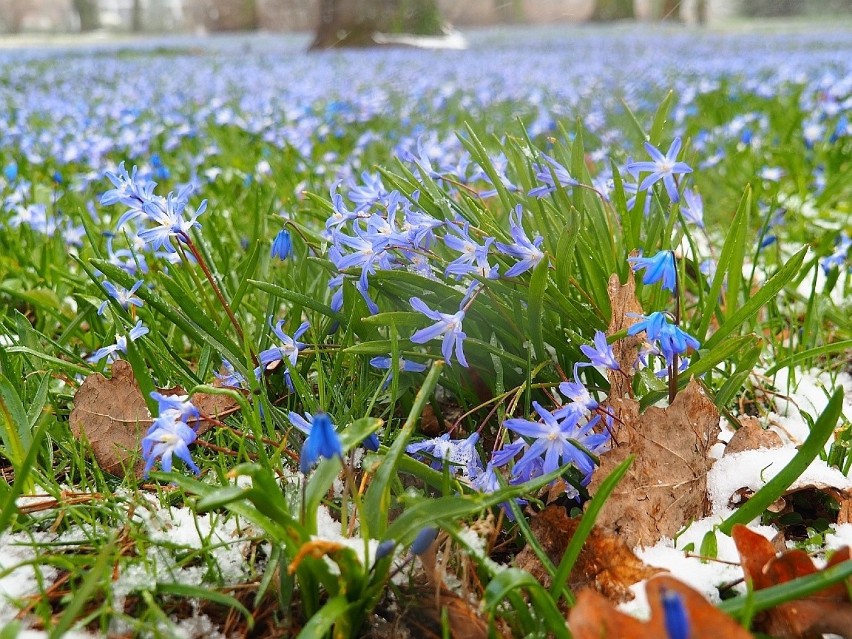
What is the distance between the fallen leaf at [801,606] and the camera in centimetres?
94

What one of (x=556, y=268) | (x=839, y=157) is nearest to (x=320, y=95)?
(x=839, y=157)

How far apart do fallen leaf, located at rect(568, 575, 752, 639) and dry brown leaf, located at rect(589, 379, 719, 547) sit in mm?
319

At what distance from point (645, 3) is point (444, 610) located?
130 ft

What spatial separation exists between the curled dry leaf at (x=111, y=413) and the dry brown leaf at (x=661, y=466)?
28.2 inches

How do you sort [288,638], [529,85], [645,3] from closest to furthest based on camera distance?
1. [288,638]
2. [529,85]
3. [645,3]

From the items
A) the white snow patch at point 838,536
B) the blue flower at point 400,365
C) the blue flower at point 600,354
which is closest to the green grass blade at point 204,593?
the blue flower at point 400,365

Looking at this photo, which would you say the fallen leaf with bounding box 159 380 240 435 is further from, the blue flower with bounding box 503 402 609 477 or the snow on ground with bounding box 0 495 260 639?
the blue flower with bounding box 503 402 609 477

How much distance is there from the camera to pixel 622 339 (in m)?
1.36

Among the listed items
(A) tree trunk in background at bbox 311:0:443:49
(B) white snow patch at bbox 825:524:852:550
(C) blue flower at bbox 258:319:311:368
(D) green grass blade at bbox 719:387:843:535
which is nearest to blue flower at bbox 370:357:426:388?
(C) blue flower at bbox 258:319:311:368

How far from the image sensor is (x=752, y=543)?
105 centimetres

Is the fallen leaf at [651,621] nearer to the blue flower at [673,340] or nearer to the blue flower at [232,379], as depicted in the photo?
the blue flower at [673,340]

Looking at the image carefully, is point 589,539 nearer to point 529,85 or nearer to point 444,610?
point 444,610

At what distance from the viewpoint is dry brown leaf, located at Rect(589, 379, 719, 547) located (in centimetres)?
120

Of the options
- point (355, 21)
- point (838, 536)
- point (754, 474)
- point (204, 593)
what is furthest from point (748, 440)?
point (355, 21)
